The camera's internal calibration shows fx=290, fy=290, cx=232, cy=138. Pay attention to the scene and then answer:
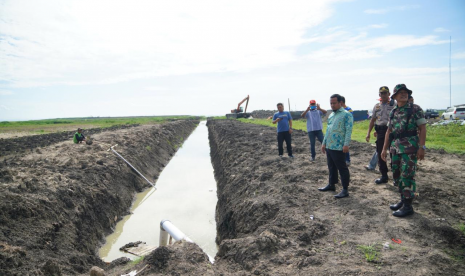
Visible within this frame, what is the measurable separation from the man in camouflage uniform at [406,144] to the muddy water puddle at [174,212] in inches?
168

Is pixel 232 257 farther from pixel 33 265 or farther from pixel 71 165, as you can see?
pixel 71 165

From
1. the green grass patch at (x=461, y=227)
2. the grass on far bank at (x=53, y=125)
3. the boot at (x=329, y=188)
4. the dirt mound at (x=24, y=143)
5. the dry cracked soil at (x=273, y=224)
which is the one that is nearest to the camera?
the dry cracked soil at (x=273, y=224)

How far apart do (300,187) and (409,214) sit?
2.16m

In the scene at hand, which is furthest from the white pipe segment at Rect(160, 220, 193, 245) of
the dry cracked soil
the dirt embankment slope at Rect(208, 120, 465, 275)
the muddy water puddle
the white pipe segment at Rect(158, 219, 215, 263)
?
the muddy water puddle

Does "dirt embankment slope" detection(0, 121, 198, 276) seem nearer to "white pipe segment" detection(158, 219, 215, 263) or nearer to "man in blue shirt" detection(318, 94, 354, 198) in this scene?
"white pipe segment" detection(158, 219, 215, 263)

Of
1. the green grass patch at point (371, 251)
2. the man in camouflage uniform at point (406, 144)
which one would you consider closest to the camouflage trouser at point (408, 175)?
the man in camouflage uniform at point (406, 144)

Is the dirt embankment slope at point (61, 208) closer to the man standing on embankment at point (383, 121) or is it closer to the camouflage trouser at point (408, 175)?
the camouflage trouser at point (408, 175)

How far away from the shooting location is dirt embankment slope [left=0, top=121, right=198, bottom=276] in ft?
15.8

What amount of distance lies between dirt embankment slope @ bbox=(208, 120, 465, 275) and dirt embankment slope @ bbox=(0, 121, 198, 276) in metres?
2.96

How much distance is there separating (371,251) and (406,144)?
5.76 ft

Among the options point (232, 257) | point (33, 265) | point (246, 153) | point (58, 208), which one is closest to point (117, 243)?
point (58, 208)

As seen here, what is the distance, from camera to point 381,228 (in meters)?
4.10

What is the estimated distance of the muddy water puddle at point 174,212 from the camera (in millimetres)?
7457

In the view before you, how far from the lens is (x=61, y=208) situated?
673cm
